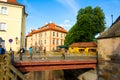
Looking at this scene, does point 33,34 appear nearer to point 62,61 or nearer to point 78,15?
point 78,15

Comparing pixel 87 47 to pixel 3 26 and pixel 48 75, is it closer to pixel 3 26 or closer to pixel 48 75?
pixel 48 75

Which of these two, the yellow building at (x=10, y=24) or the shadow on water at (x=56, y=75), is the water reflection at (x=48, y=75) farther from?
the yellow building at (x=10, y=24)

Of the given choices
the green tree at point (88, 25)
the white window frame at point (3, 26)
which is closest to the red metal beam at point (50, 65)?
the white window frame at point (3, 26)

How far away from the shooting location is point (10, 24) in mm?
34094

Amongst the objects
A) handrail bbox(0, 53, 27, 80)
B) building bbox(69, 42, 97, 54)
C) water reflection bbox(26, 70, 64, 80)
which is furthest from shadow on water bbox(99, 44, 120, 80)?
building bbox(69, 42, 97, 54)

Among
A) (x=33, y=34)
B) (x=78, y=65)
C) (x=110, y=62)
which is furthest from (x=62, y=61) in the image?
(x=33, y=34)

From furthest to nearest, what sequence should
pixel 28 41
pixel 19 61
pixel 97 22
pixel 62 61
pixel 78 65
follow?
pixel 28 41
pixel 97 22
pixel 78 65
pixel 62 61
pixel 19 61

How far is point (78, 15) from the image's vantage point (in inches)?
2250

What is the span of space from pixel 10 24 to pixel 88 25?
988 inches

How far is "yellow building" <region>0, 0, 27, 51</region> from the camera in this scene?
3344cm

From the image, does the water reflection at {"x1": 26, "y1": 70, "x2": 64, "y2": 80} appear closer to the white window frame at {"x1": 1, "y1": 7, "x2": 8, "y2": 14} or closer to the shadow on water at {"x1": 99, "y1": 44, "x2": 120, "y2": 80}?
the shadow on water at {"x1": 99, "y1": 44, "x2": 120, "y2": 80}

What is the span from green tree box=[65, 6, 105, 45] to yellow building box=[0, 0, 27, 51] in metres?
21.8

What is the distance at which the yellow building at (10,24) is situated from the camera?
1316 inches

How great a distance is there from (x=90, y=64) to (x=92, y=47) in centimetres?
1975
